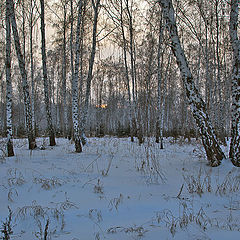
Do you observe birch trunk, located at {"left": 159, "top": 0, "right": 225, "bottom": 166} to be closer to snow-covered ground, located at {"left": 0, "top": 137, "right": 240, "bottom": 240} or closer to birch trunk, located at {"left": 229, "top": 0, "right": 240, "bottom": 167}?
birch trunk, located at {"left": 229, "top": 0, "right": 240, "bottom": 167}

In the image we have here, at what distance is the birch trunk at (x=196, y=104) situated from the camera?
4.21 m

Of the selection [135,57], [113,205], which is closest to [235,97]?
[113,205]

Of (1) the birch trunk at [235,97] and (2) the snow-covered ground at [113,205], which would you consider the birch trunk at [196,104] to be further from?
(2) the snow-covered ground at [113,205]

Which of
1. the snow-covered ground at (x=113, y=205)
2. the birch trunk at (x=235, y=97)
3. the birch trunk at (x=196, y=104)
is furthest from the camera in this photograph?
the birch trunk at (x=196, y=104)

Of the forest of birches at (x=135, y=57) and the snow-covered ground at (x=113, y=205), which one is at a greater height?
the forest of birches at (x=135, y=57)

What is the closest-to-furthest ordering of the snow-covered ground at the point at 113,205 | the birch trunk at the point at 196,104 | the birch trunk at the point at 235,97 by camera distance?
the snow-covered ground at the point at 113,205 → the birch trunk at the point at 235,97 → the birch trunk at the point at 196,104

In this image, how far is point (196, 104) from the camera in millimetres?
4223


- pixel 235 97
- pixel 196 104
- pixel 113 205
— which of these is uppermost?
pixel 235 97

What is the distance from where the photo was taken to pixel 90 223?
200cm

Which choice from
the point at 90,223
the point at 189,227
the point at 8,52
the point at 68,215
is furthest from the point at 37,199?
the point at 8,52

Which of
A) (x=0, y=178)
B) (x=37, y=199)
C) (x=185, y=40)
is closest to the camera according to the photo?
(x=37, y=199)

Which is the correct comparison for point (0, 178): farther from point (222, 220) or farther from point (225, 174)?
point (225, 174)

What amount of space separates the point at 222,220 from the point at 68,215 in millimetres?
1865

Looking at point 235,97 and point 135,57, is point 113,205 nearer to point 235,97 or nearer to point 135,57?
point 235,97
